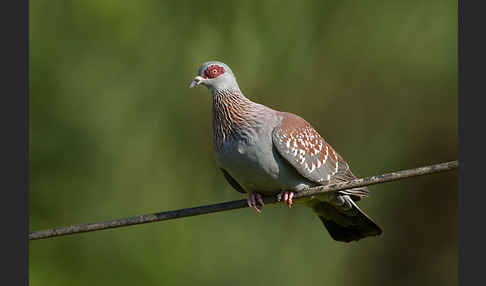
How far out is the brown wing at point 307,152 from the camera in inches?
148

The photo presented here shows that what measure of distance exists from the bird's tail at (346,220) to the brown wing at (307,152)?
0.57 feet

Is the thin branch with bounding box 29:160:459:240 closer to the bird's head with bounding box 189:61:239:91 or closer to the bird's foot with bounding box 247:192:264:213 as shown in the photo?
the bird's foot with bounding box 247:192:264:213

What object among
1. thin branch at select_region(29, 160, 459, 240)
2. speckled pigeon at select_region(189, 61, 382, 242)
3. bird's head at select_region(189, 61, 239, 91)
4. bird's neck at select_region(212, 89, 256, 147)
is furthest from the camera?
bird's head at select_region(189, 61, 239, 91)

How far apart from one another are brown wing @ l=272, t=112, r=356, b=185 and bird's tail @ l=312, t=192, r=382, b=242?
0.57 feet

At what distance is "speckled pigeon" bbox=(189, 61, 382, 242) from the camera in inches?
147

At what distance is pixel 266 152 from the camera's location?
147 inches

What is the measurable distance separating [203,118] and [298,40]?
1384 mm

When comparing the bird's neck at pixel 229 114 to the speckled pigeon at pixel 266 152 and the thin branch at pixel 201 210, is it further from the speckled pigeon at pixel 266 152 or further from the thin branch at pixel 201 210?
the thin branch at pixel 201 210

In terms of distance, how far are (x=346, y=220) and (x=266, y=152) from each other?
866 millimetres

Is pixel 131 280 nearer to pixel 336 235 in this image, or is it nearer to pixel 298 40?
pixel 336 235

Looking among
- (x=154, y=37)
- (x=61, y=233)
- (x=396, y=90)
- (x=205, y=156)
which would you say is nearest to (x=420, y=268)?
(x=396, y=90)

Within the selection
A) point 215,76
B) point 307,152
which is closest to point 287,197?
point 307,152

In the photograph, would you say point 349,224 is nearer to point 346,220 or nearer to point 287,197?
point 346,220

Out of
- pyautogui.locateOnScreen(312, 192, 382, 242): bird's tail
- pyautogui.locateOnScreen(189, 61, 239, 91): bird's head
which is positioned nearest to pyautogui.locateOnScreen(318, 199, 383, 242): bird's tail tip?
pyautogui.locateOnScreen(312, 192, 382, 242): bird's tail
